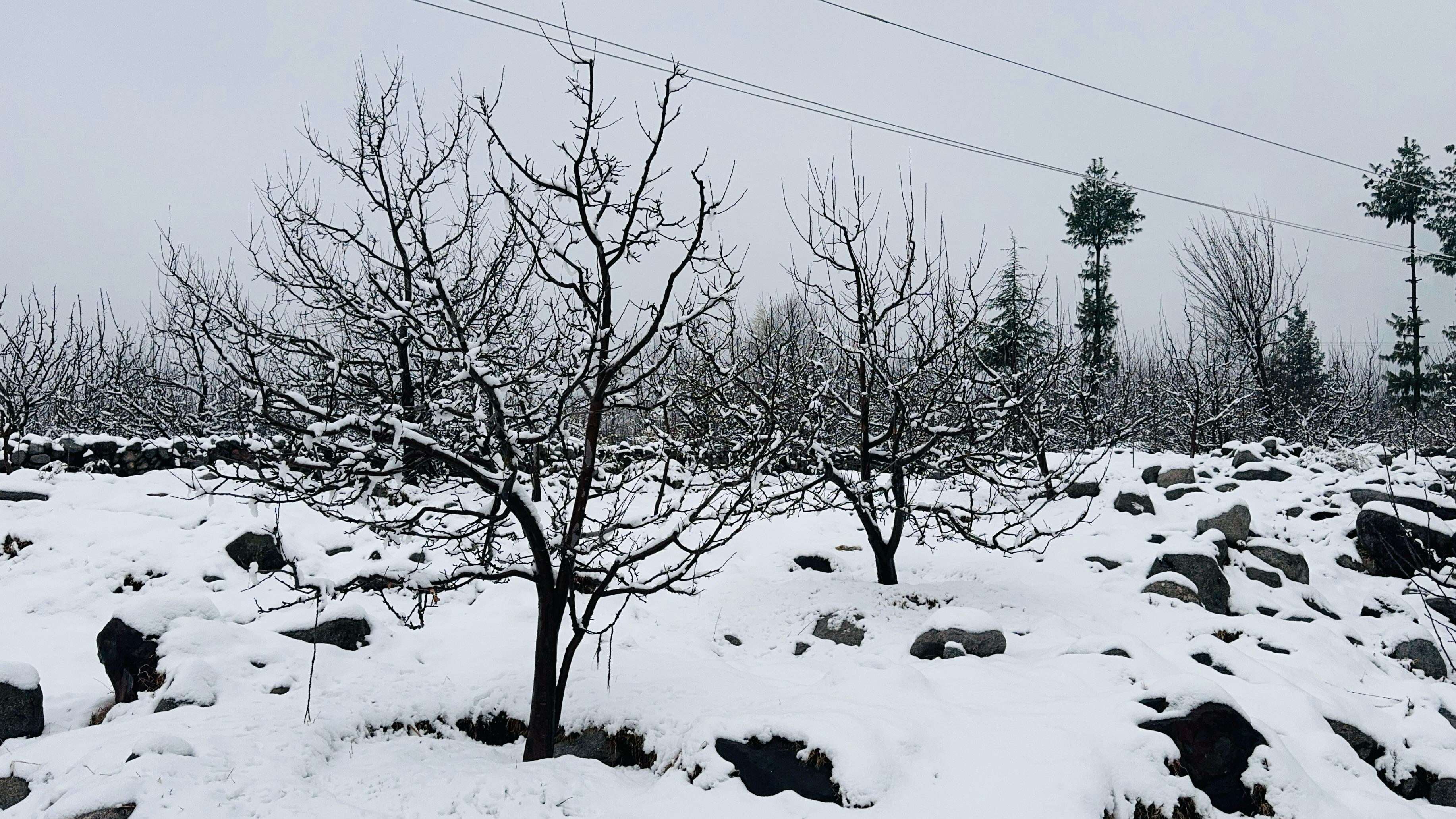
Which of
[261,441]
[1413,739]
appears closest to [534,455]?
[261,441]

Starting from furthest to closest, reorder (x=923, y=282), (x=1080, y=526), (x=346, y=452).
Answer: (x=1080, y=526), (x=923, y=282), (x=346, y=452)

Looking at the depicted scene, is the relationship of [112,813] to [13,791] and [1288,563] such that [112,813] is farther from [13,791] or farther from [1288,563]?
[1288,563]

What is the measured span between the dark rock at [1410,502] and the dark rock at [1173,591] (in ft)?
12.2

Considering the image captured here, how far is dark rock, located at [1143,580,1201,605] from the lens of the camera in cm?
863

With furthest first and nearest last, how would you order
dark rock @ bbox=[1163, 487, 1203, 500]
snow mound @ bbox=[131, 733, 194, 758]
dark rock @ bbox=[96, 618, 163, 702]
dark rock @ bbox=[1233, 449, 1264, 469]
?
dark rock @ bbox=[1233, 449, 1264, 469] → dark rock @ bbox=[1163, 487, 1203, 500] → dark rock @ bbox=[96, 618, 163, 702] → snow mound @ bbox=[131, 733, 194, 758]

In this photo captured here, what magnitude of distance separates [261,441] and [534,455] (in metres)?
2.01

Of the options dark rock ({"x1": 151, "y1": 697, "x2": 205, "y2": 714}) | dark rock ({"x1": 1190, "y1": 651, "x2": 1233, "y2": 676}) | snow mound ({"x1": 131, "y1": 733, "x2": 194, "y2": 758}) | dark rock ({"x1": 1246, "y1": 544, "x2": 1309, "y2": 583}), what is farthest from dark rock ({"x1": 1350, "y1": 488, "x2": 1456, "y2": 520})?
dark rock ({"x1": 151, "y1": 697, "x2": 205, "y2": 714})

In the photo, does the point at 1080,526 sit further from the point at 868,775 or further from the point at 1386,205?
the point at 1386,205

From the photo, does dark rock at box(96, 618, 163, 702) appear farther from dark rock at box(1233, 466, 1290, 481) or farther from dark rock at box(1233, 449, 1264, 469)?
dark rock at box(1233, 449, 1264, 469)

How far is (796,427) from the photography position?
23.9 ft

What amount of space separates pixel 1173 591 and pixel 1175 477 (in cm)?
422

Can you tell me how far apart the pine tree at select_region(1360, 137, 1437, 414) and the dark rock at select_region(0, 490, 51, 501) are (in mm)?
33039

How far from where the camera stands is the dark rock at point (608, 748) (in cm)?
543

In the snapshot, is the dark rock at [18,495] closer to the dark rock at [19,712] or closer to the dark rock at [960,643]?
the dark rock at [19,712]
